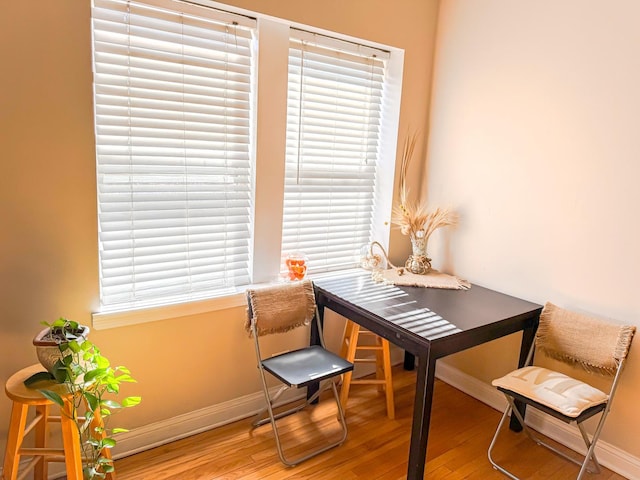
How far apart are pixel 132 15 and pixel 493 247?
220cm

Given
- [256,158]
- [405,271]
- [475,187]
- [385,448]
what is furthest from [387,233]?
[385,448]

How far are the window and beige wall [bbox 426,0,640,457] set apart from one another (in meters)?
0.43

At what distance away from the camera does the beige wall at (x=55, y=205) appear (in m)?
1.64

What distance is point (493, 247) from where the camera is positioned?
2562 mm

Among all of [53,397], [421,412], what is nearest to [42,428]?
[53,397]

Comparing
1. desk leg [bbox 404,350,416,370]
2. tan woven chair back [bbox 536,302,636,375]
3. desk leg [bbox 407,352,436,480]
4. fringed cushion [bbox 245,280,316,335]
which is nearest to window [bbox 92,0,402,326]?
fringed cushion [bbox 245,280,316,335]

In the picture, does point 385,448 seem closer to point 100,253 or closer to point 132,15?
point 100,253

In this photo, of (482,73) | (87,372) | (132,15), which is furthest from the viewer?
(482,73)

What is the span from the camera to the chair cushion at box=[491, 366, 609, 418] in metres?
1.80

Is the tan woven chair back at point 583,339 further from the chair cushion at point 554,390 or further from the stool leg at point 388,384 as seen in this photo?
the stool leg at point 388,384

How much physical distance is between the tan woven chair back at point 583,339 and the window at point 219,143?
1264 millimetres

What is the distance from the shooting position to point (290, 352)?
227 centimetres

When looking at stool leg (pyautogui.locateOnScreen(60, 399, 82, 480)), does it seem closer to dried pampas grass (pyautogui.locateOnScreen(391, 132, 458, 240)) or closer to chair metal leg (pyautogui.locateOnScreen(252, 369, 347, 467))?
chair metal leg (pyautogui.locateOnScreen(252, 369, 347, 467))

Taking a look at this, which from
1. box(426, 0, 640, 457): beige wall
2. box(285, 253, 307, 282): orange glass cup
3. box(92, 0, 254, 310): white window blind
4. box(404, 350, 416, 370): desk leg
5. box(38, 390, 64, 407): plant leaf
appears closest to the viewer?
box(38, 390, 64, 407): plant leaf
